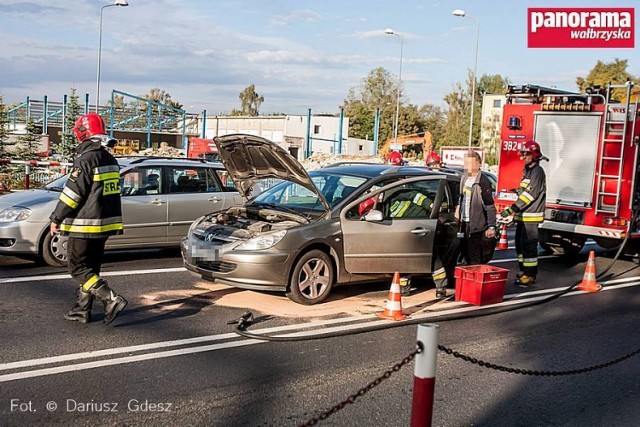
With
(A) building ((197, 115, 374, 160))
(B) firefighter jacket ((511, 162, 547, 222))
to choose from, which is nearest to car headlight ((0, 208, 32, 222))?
(B) firefighter jacket ((511, 162, 547, 222))

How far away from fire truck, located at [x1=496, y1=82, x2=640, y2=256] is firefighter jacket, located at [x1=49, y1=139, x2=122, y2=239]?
25.7ft

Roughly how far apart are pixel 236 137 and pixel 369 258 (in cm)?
213

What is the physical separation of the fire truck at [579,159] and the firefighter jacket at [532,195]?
6.69 feet

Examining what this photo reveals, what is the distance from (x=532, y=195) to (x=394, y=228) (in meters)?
2.45

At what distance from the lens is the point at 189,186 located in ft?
35.4

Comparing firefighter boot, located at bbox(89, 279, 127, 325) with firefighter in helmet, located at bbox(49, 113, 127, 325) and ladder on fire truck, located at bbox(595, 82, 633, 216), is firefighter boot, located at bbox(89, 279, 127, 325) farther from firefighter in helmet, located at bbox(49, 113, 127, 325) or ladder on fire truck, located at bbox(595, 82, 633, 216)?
ladder on fire truck, located at bbox(595, 82, 633, 216)

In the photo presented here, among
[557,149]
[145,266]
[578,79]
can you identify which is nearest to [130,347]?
[145,266]

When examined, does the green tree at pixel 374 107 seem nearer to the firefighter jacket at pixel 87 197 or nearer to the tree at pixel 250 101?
the tree at pixel 250 101

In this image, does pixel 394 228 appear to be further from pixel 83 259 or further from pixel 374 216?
pixel 83 259

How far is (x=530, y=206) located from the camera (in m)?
9.80

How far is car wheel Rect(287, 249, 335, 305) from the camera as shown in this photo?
25.3 ft

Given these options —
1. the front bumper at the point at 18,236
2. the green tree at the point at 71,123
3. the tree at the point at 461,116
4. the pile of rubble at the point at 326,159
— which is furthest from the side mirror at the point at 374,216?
the tree at the point at 461,116

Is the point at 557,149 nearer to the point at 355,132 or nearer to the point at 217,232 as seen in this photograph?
the point at 217,232

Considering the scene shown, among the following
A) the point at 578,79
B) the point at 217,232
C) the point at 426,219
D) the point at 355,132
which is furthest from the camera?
the point at 355,132
